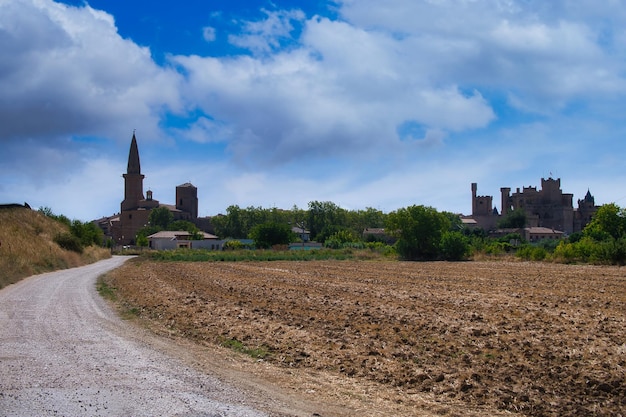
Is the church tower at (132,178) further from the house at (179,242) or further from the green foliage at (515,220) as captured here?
the green foliage at (515,220)

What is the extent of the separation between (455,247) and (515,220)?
105m

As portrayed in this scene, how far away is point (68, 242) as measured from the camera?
6444 centimetres

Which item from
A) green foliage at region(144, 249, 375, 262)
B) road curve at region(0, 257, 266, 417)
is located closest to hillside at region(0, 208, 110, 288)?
green foliage at region(144, 249, 375, 262)

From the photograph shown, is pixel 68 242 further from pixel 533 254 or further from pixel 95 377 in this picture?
pixel 95 377

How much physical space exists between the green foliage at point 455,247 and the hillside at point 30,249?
1616 inches

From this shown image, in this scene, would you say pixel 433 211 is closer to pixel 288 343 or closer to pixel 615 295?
pixel 615 295

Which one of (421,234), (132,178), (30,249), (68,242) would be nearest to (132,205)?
(132,178)

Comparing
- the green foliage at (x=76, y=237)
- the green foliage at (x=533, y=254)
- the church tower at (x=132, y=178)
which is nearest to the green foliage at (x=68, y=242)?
the green foliage at (x=76, y=237)

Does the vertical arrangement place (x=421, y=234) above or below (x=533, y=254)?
above

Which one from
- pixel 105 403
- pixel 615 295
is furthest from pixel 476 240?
pixel 105 403

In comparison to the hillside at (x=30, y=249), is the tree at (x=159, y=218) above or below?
above

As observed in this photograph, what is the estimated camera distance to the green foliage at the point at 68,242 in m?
63.7

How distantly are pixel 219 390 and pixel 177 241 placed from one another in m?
124

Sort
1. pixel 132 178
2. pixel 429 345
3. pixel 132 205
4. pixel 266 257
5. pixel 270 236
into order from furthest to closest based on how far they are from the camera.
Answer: pixel 132 205 < pixel 132 178 < pixel 270 236 < pixel 266 257 < pixel 429 345
